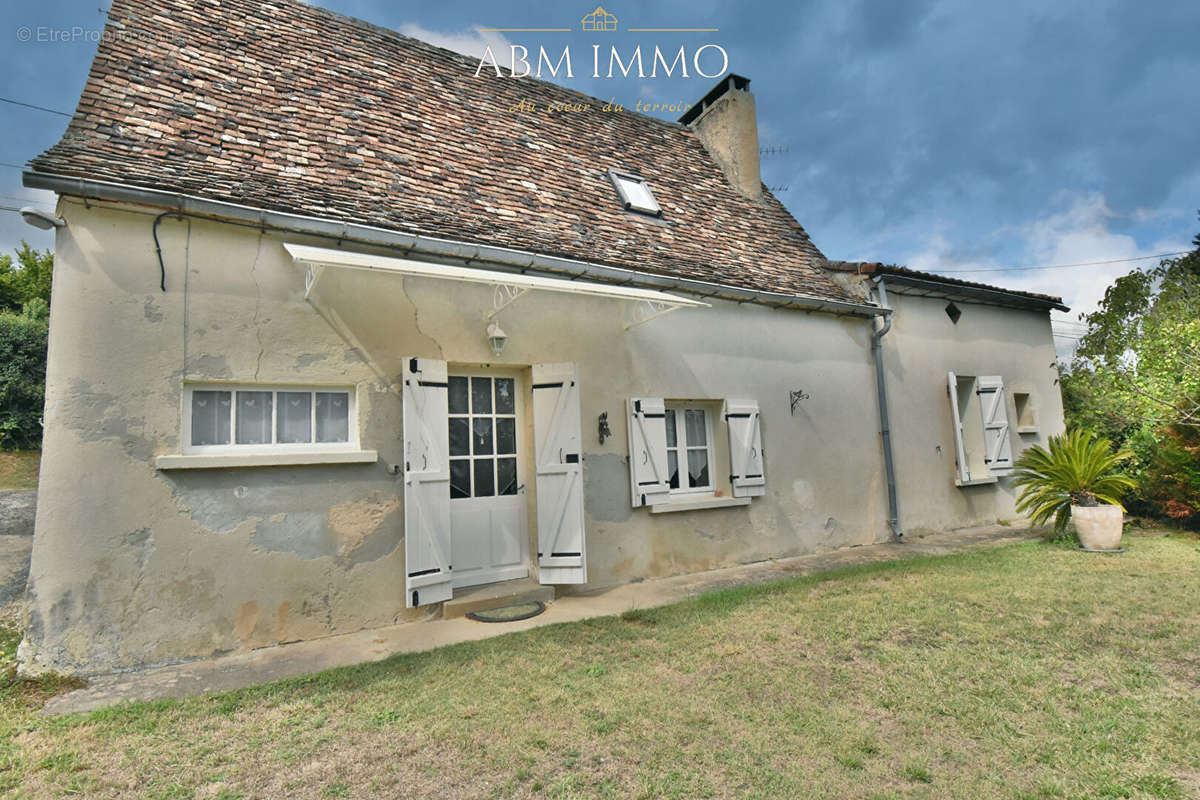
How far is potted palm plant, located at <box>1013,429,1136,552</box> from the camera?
6723 millimetres

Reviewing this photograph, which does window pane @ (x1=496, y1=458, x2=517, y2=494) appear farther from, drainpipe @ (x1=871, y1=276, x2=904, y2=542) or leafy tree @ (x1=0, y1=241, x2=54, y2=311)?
leafy tree @ (x1=0, y1=241, x2=54, y2=311)

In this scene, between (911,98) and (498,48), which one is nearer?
(498,48)

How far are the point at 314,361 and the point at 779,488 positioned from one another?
17.8 feet

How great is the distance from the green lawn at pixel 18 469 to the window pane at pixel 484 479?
36.0 ft

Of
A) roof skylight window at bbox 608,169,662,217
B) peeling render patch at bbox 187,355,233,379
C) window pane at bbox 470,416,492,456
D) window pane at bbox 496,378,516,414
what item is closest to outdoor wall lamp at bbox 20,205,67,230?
peeling render patch at bbox 187,355,233,379

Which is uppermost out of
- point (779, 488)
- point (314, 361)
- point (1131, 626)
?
point (314, 361)

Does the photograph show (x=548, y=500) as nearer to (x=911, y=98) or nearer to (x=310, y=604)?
(x=310, y=604)

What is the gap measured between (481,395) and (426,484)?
1.16 meters

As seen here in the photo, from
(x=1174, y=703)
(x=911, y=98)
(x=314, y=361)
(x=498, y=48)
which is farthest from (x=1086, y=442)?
(x=498, y=48)

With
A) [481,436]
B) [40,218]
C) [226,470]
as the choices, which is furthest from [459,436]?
[40,218]

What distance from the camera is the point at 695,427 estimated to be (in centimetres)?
700

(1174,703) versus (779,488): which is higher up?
(779,488)

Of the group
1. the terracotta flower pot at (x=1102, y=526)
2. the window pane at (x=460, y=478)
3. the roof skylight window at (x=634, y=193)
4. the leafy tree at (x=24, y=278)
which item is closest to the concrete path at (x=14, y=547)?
the window pane at (x=460, y=478)

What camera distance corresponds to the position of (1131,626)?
4.16m
